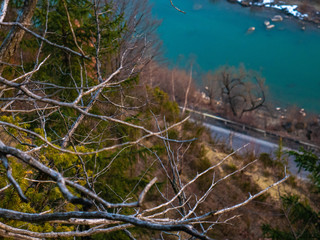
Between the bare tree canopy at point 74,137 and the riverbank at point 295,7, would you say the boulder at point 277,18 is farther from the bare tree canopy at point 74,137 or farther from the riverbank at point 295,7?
the bare tree canopy at point 74,137

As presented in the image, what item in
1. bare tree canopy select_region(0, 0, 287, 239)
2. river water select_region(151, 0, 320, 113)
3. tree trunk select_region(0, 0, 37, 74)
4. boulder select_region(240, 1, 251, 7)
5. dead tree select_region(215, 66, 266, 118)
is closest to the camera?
bare tree canopy select_region(0, 0, 287, 239)

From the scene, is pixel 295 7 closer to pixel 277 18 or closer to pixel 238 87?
pixel 277 18

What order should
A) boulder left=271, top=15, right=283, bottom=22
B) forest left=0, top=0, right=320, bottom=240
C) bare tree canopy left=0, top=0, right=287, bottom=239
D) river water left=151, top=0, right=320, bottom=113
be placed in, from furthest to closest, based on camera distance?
boulder left=271, top=15, right=283, bottom=22
river water left=151, top=0, right=320, bottom=113
forest left=0, top=0, right=320, bottom=240
bare tree canopy left=0, top=0, right=287, bottom=239

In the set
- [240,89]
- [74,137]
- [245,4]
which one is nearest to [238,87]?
[240,89]

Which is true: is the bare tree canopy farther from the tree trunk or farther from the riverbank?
the riverbank

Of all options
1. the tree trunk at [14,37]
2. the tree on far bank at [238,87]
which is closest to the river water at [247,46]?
the tree on far bank at [238,87]

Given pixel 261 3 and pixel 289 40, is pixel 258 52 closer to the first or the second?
pixel 289 40

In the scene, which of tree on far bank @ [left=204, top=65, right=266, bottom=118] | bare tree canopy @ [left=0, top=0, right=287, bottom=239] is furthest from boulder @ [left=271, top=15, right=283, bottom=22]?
bare tree canopy @ [left=0, top=0, right=287, bottom=239]

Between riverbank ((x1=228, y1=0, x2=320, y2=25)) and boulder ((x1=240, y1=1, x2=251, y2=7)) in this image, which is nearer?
riverbank ((x1=228, y1=0, x2=320, y2=25))
